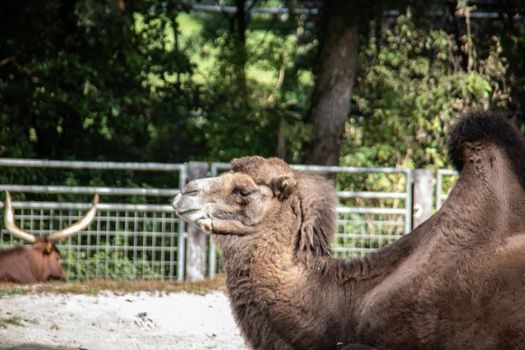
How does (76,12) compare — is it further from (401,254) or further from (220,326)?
(401,254)

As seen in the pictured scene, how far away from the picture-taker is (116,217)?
1249cm

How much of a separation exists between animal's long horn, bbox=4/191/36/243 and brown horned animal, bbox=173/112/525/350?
20.5 feet

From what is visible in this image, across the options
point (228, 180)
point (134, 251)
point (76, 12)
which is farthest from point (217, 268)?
point (228, 180)

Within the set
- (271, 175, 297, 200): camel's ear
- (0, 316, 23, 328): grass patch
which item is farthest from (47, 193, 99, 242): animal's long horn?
(271, 175, 297, 200): camel's ear

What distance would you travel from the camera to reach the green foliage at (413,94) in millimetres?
15969

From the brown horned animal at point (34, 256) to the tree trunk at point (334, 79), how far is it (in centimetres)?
435

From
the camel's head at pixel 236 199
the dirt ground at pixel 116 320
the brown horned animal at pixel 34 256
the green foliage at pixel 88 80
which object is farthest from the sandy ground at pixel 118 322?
the green foliage at pixel 88 80

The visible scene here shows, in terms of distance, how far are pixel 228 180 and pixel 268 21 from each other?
1186 centimetres

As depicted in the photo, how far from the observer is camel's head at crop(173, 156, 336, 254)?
5961 millimetres

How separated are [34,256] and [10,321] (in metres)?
3.11

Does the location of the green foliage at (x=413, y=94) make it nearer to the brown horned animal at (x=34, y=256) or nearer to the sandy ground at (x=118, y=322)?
the brown horned animal at (x=34, y=256)

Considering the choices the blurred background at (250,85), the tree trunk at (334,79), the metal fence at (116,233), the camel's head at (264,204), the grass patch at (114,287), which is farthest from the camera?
the blurred background at (250,85)

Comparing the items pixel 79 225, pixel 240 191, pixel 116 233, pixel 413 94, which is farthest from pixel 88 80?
pixel 240 191

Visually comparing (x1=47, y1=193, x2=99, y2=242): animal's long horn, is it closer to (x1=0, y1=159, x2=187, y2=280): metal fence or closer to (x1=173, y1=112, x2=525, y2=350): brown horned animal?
(x1=0, y1=159, x2=187, y2=280): metal fence
